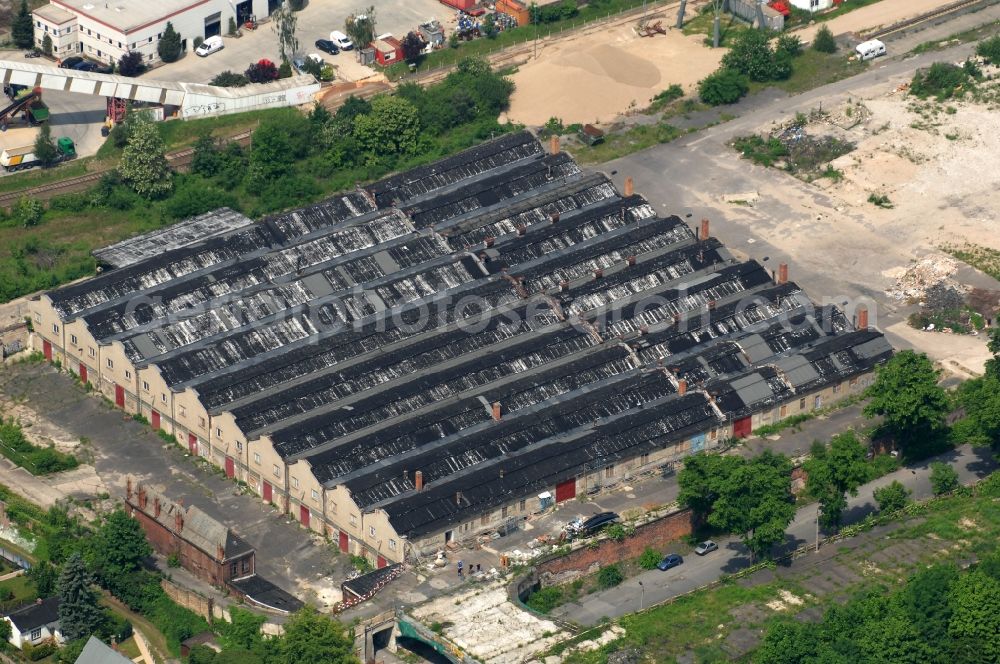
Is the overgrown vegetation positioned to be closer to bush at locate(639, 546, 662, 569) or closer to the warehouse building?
the warehouse building

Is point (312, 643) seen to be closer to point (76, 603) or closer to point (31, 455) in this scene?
point (76, 603)

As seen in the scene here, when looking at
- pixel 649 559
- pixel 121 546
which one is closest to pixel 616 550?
pixel 649 559

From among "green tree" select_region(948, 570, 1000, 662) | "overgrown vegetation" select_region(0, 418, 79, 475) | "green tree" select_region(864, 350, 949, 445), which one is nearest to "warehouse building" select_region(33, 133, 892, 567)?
"overgrown vegetation" select_region(0, 418, 79, 475)

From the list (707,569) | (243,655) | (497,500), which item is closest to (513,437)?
(497,500)

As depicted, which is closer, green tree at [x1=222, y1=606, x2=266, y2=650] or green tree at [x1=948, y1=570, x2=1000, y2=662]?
green tree at [x1=948, y1=570, x2=1000, y2=662]

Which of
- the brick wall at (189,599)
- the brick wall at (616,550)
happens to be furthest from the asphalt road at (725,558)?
the brick wall at (189,599)

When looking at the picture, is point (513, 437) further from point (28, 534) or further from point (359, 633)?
point (28, 534)

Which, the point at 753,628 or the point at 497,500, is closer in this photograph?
the point at 753,628
